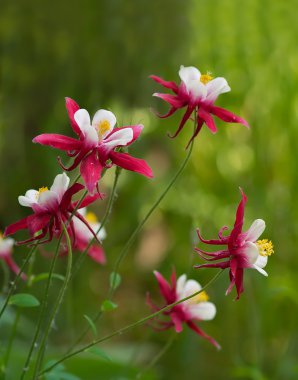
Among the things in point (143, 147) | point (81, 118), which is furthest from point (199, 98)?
point (143, 147)

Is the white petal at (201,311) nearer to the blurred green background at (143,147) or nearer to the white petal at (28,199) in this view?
the white petal at (28,199)

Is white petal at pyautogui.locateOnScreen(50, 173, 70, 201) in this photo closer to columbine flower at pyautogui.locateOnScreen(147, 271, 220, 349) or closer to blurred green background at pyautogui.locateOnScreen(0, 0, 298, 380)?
columbine flower at pyautogui.locateOnScreen(147, 271, 220, 349)

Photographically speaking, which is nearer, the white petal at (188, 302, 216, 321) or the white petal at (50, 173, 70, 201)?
the white petal at (50, 173, 70, 201)

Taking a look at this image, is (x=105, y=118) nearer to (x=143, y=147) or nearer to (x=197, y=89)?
(x=197, y=89)

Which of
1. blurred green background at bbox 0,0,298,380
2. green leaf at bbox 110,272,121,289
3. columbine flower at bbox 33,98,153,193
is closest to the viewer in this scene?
columbine flower at bbox 33,98,153,193

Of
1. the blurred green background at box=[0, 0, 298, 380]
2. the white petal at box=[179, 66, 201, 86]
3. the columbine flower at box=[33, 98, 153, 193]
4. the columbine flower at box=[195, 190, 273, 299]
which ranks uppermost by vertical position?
the white petal at box=[179, 66, 201, 86]

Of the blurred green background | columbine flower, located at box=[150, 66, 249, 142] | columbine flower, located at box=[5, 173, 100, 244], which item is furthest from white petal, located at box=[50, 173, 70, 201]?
the blurred green background

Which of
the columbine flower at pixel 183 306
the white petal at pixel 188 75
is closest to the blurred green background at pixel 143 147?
the columbine flower at pixel 183 306
